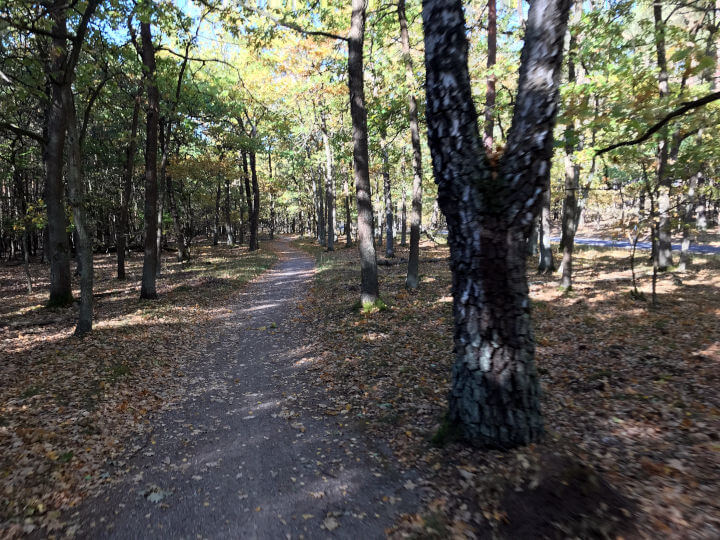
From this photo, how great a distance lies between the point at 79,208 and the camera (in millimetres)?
8008

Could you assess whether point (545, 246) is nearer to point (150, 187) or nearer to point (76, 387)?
point (150, 187)

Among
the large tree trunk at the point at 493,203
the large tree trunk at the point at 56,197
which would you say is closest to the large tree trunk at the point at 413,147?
the large tree trunk at the point at 493,203

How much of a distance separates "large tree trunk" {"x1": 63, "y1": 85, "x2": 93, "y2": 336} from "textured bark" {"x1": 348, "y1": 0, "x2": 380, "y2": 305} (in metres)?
6.34

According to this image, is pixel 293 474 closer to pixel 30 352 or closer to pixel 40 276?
pixel 30 352

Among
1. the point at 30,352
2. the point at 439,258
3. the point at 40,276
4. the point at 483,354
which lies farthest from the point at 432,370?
the point at 40,276

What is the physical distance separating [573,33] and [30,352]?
14512mm

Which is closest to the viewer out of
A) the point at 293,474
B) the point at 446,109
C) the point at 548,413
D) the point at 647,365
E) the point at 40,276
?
the point at 446,109

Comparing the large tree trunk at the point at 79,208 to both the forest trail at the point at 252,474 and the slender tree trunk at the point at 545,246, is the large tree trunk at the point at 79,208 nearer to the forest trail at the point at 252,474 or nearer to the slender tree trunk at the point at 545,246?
the forest trail at the point at 252,474

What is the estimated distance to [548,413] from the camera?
465cm

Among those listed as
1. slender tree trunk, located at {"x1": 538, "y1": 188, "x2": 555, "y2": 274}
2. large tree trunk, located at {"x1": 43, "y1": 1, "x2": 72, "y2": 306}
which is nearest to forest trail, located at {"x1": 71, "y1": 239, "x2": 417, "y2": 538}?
large tree trunk, located at {"x1": 43, "y1": 1, "x2": 72, "y2": 306}

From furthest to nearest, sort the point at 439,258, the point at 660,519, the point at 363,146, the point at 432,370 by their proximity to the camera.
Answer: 1. the point at 439,258
2. the point at 363,146
3. the point at 432,370
4. the point at 660,519

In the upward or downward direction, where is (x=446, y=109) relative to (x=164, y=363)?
upward

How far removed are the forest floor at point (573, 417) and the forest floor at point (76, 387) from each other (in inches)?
120

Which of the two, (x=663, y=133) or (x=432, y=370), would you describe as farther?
(x=663, y=133)
